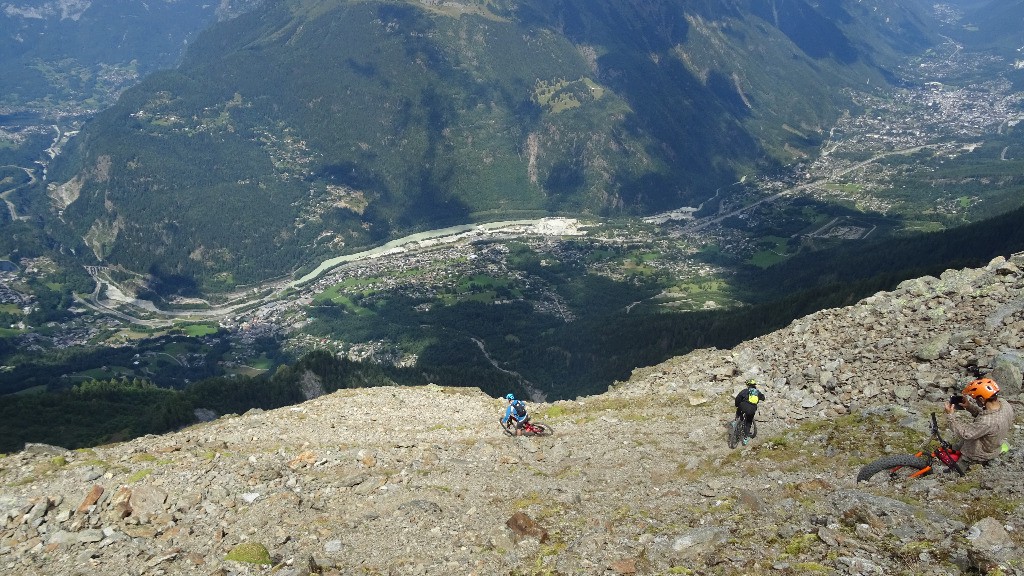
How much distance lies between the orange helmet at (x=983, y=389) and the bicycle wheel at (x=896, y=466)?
273 centimetres

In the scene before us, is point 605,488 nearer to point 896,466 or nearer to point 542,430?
point 896,466

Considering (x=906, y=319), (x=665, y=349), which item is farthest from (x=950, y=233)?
(x=906, y=319)

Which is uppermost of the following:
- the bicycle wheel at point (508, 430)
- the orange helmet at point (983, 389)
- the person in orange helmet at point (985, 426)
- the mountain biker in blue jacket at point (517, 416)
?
the orange helmet at point (983, 389)

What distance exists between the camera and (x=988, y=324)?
1174 inches

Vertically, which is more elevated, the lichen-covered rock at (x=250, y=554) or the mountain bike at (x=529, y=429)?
the lichen-covered rock at (x=250, y=554)

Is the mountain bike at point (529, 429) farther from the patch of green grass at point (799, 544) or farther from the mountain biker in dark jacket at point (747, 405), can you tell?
the patch of green grass at point (799, 544)

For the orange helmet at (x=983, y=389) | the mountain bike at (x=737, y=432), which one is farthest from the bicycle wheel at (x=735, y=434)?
the orange helmet at (x=983, y=389)

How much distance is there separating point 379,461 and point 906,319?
32139mm

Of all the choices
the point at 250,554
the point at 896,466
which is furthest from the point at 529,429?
the point at 896,466

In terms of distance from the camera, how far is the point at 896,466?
20.6 m

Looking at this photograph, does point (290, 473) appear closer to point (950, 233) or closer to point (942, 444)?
point (942, 444)

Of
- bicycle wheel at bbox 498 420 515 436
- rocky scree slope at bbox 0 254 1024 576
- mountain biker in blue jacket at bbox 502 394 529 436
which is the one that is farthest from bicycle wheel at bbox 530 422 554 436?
bicycle wheel at bbox 498 420 515 436

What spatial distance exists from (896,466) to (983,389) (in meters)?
3.88

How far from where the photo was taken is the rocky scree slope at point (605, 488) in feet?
56.7
